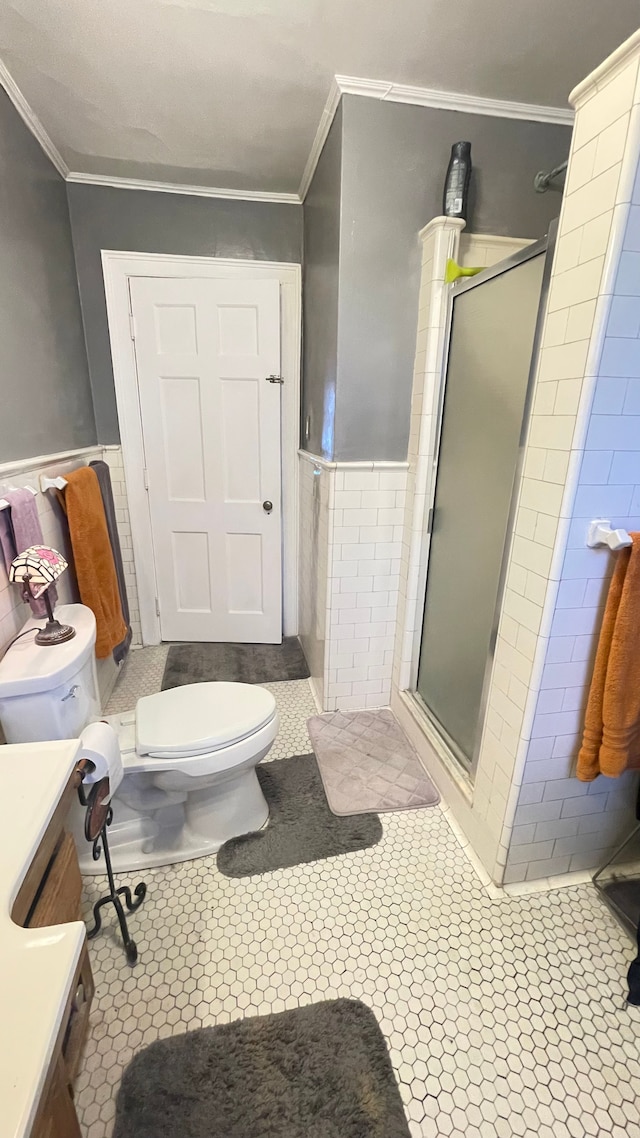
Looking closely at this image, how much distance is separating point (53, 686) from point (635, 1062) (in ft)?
4.99

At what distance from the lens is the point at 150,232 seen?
7.20 ft

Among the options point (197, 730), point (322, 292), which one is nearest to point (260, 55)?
Result: point (322, 292)

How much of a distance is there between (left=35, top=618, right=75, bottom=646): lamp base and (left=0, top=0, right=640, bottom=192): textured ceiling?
63.0 inches

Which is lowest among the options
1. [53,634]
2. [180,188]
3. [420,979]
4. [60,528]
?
[420,979]

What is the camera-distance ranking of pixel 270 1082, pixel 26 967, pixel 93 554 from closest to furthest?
pixel 26 967, pixel 270 1082, pixel 93 554

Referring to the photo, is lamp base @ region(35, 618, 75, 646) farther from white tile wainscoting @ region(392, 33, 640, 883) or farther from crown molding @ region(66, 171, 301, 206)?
crown molding @ region(66, 171, 301, 206)

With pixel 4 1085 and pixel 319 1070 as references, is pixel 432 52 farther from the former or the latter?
pixel 319 1070

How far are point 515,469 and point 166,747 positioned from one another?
47.9 inches

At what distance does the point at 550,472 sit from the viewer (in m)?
1.10

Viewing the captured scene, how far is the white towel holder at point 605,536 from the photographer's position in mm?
1022

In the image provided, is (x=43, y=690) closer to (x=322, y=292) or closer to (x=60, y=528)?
(x=60, y=528)

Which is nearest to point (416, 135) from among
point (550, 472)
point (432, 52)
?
point (432, 52)

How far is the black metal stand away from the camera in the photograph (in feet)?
3.43

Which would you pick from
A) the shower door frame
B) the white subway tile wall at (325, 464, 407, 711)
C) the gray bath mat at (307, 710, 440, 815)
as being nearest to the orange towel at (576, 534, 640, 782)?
the shower door frame
